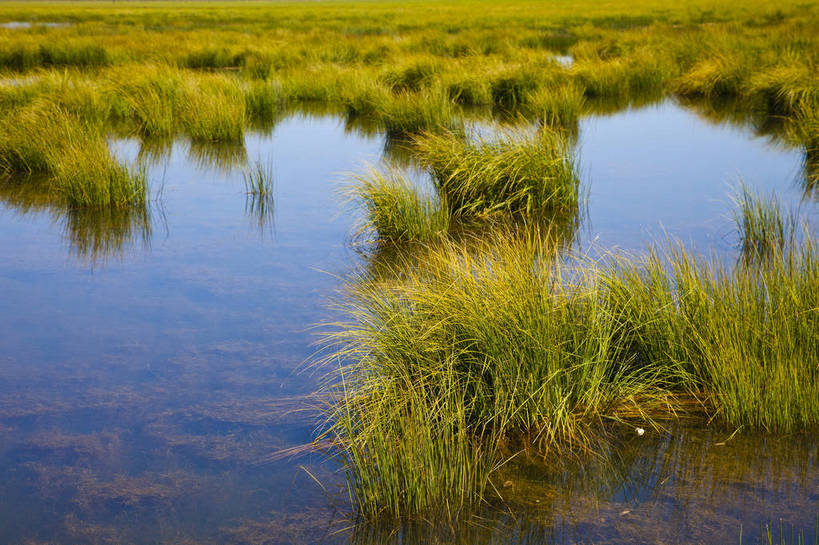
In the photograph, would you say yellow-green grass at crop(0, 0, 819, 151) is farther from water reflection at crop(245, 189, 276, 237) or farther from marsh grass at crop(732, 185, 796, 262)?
marsh grass at crop(732, 185, 796, 262)

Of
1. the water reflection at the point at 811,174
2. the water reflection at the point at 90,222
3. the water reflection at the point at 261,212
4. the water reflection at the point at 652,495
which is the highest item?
the water reflection at the point at 811,174

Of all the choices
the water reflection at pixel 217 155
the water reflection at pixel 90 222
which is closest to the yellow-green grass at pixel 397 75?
the water reflection at pixel 217 155

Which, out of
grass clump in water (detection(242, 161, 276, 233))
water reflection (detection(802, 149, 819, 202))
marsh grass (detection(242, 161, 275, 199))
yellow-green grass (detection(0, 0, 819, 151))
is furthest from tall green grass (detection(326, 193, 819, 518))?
yellow-green grass (detection(0, 0, 819, 151))

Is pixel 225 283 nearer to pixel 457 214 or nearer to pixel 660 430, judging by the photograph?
pixel 457 214

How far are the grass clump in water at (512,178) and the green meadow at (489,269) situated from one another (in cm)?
2

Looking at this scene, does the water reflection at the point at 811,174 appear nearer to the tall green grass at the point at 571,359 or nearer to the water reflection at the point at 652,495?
the tall green grass at the point at 571,359

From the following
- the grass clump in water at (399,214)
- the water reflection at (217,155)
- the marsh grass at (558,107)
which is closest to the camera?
the grass clump in water at (399,214)

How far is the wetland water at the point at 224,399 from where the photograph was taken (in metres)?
3.07

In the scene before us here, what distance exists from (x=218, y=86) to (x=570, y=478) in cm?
1044

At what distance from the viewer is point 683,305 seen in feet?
12.8

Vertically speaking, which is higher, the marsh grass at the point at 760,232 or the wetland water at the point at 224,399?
the marsh grass at the point at 760,232

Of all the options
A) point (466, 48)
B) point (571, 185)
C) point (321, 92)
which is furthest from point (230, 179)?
point (466, 48)

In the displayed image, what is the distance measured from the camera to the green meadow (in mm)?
3500

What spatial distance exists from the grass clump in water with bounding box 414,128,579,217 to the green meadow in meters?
0.02
